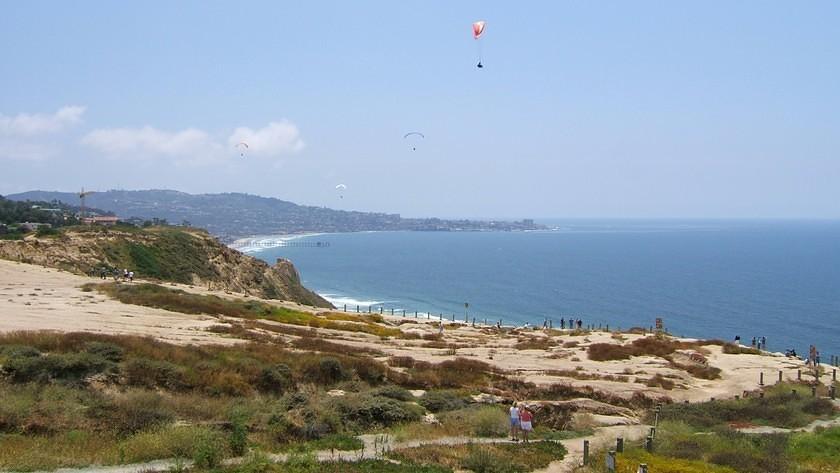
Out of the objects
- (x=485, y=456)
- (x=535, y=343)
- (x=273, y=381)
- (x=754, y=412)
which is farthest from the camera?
(x=535, y=343)

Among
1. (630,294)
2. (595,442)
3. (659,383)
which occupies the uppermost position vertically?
(595,442)

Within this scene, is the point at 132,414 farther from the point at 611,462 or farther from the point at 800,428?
the point at 800,428

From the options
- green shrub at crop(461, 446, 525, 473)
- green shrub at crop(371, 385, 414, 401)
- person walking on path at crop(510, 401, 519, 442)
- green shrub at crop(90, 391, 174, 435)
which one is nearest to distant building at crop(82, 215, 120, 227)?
green shrub at crop(371, 385, 414, 401)

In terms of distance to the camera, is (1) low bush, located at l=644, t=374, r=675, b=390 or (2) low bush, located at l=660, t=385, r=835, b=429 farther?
(1) low bush, located at l=644, t=374, r=675, b=390

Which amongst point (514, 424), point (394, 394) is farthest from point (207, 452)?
point (394, 394)

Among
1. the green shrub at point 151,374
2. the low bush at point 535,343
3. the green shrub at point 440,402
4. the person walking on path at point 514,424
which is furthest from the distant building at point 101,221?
the person walking on path at point 514,424

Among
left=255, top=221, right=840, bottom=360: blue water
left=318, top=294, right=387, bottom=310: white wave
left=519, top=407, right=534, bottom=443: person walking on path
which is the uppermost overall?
left=519, top=407, right=534, bottom=443: person walking on path

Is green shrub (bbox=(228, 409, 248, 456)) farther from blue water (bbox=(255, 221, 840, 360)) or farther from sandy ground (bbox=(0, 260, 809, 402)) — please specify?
blue water (bbox=(255, 221, 840, 360))
